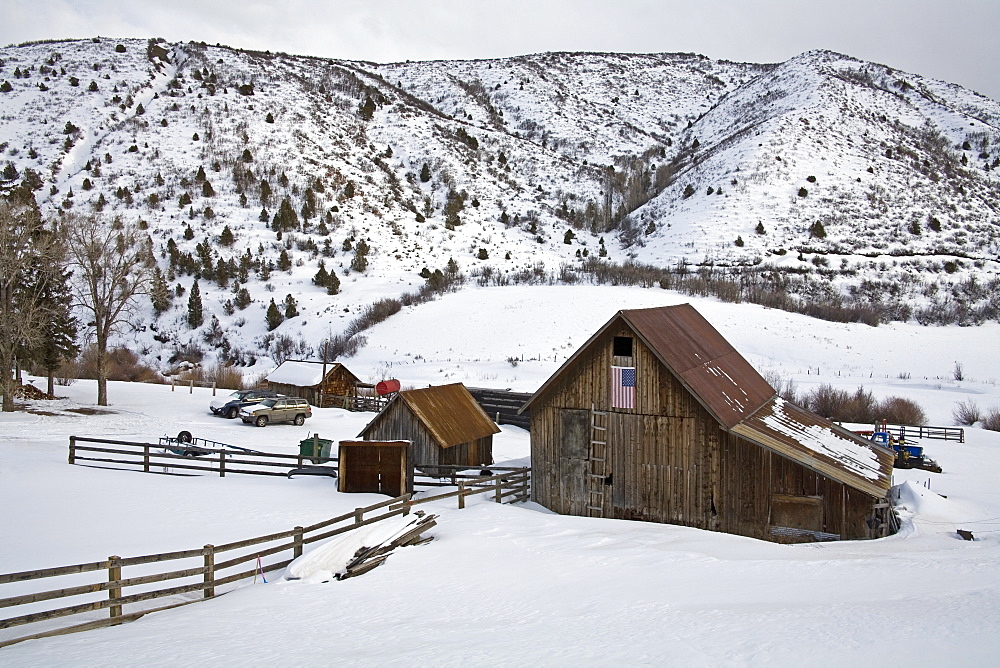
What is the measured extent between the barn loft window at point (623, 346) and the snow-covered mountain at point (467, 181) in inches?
1655

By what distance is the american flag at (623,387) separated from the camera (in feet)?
60.8

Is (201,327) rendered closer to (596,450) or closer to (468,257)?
(468,257)

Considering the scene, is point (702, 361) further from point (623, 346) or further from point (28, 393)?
point (28, 393)

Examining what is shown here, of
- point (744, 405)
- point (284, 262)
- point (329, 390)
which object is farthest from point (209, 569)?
point (284, 262)

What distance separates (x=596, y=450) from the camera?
62.3 feet

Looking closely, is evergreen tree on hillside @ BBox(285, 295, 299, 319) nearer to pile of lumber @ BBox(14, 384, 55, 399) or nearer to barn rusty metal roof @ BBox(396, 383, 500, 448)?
pile of lumber @ BBox(14, 384, 55, 399)

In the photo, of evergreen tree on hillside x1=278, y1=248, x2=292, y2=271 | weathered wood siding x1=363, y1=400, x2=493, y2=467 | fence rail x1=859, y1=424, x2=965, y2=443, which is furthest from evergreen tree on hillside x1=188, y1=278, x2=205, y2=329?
fence rail x1=859, y1=424, x2=965, y2=443

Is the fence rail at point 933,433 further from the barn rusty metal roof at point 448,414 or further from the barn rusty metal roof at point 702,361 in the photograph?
the barn rusty metal roof at point 448,414

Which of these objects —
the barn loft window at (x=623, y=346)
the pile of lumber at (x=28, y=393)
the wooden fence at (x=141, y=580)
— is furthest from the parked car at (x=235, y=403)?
the barn loft window at (x=623, y=346)

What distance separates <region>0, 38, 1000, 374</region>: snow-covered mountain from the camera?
6538cm

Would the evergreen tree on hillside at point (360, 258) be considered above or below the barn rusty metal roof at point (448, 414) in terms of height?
above

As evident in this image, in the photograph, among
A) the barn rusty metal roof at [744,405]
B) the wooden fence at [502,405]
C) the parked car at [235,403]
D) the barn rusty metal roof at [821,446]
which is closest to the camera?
the barn rusty metal roof at [821,446]

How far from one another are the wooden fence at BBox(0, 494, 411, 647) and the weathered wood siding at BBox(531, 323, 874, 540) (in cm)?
637

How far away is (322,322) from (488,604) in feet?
165
